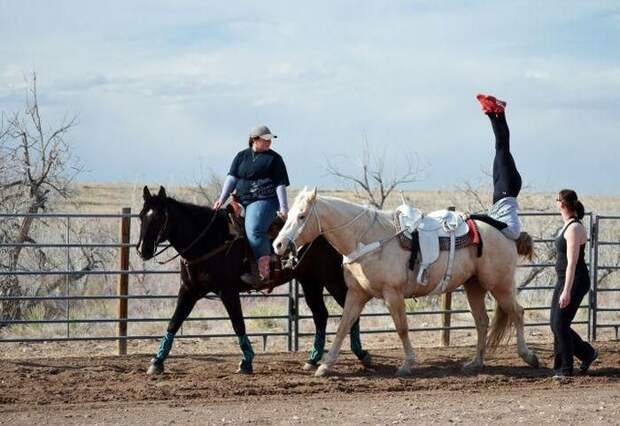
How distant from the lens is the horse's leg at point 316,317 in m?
10.4

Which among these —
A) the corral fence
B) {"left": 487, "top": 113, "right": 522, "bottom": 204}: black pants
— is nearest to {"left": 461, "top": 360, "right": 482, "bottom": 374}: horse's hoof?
{"left": 487, "top": 113, "right": 522, "bottom": 204}: black pants

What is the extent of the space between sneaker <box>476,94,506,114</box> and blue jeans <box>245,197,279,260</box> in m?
2.23

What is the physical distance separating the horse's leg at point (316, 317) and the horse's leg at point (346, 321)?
572 millimetres

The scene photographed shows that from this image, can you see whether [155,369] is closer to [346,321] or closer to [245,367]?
[245,367]

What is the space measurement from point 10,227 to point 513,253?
7830 mm

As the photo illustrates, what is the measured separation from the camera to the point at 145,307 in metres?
15.4

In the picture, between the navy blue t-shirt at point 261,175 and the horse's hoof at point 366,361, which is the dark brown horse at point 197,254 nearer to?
the navy blue t-shirt at point 261,175

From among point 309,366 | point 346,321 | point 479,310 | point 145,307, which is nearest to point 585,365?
point 479,310

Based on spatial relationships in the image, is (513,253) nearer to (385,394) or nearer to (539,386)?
(539,386)

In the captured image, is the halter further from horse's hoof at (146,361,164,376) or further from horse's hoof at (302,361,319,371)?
horse's hoof at (146,361,164,376)

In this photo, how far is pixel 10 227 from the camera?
1499cm

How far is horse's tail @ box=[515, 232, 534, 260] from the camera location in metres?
10.4

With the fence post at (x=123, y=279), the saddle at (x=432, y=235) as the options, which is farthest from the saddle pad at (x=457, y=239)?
the fence post at (x=123, y=279)

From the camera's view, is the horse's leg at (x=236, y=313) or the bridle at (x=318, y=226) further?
the horse's leg at (x=236, y=313)
